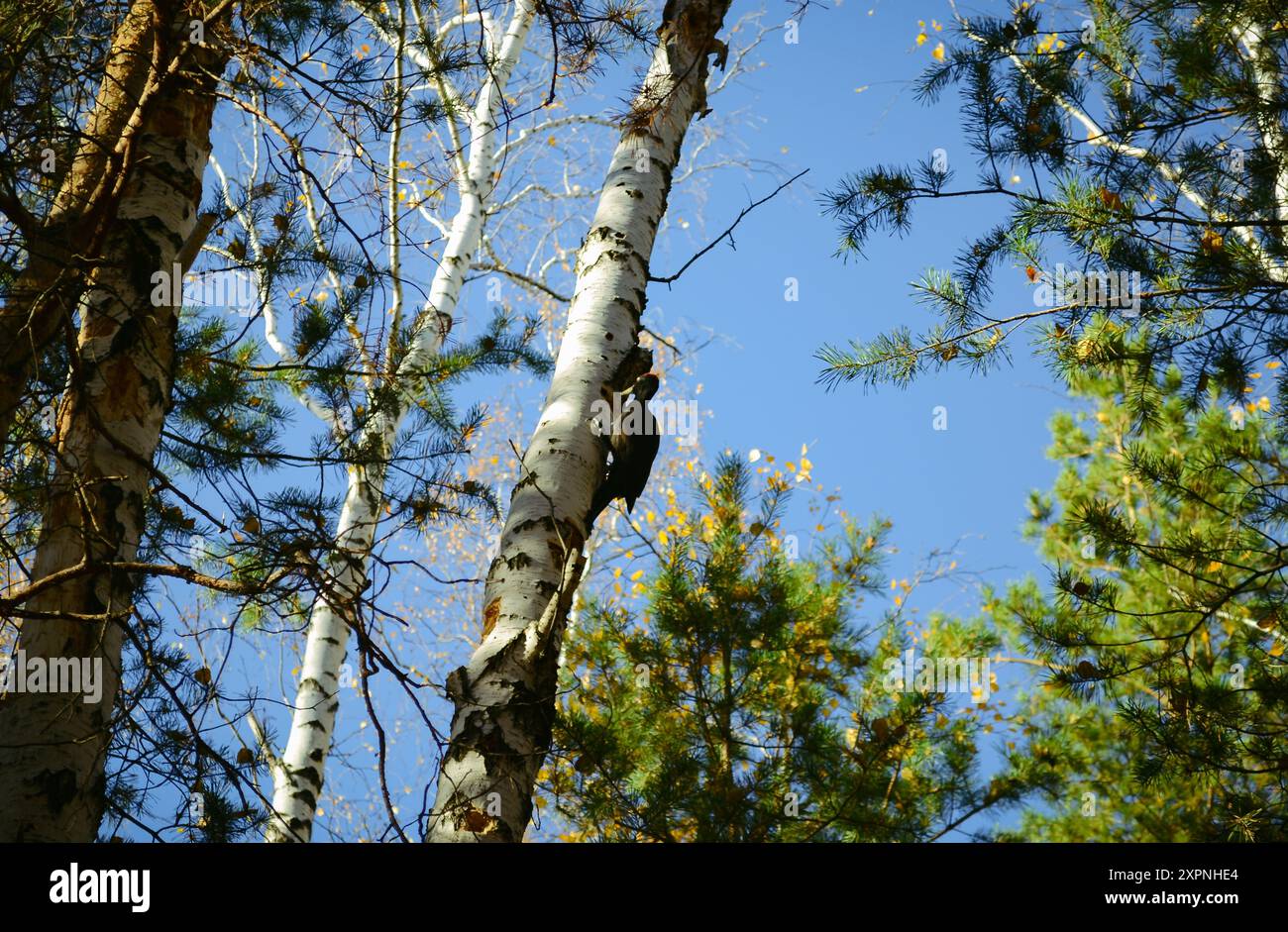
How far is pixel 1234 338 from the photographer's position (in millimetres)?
3320

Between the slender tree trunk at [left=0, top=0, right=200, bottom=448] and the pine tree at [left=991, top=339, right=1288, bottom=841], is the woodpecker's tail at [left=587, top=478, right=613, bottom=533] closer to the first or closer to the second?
the slender tree trunk at [left=0, top=0, right=200, bottom=448]

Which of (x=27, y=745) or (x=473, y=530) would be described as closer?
(x=27, y=745)

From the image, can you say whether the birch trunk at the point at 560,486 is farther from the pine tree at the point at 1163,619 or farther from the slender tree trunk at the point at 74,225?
the pine tree at the point at 1163,619

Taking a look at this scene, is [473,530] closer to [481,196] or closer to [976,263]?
[481,196]

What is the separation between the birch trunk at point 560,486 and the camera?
1868 millimetres

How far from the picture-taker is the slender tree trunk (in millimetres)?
2074

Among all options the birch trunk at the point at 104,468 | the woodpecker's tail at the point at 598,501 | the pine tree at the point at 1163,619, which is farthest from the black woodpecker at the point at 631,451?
the pine tree at the point at 1163,619

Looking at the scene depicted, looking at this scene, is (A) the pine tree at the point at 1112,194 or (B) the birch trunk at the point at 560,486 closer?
(B) the birch trunk at the point at 560,486

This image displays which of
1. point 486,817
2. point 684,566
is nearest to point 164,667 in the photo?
point 486,817

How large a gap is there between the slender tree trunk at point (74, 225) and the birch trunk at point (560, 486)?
1.05 metres

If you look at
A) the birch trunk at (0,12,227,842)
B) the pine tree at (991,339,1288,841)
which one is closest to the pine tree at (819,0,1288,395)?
the pine tree at (991,339,1288,841)

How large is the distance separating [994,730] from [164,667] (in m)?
4.92

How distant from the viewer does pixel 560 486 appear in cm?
230

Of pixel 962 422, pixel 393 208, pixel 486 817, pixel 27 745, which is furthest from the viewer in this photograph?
pixel 962 422
